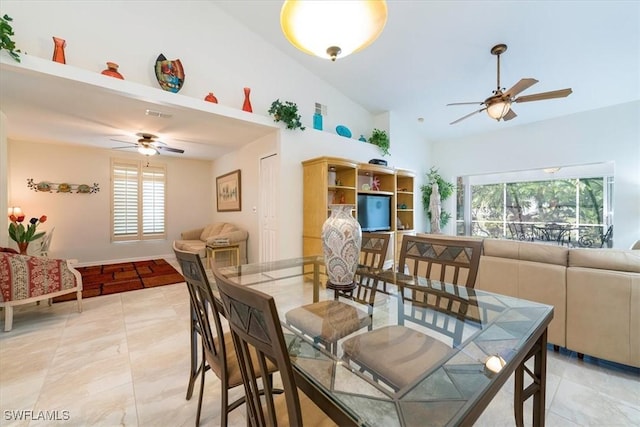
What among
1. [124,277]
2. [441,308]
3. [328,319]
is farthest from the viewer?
[124,277]

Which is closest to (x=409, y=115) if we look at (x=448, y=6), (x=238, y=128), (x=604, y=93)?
(x=448, y=6)

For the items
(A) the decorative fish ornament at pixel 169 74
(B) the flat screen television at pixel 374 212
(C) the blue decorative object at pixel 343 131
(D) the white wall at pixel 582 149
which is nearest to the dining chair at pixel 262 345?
(A) the decorative fish ornament at pixel 169 74

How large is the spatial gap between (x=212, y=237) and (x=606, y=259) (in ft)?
16.9

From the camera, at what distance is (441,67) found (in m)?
3.85

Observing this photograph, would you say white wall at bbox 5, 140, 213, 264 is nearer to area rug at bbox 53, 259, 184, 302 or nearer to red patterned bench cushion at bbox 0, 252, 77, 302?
area rug at bbox 53, 259, 184, 302

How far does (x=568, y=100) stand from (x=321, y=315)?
562 centimetres

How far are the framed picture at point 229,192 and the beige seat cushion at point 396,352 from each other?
457 cm

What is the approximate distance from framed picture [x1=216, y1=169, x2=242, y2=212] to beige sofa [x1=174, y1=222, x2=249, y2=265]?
46 cm

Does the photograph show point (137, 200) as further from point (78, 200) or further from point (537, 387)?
point (537, 387)

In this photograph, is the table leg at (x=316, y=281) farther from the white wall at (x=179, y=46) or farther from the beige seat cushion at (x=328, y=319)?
the white wall at (x=179, y=46)

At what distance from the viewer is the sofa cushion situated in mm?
1798

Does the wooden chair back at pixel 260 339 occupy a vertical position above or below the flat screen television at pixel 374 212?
below

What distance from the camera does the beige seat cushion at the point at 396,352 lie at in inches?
43.6

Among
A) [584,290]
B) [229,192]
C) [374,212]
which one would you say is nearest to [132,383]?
[584,290]
